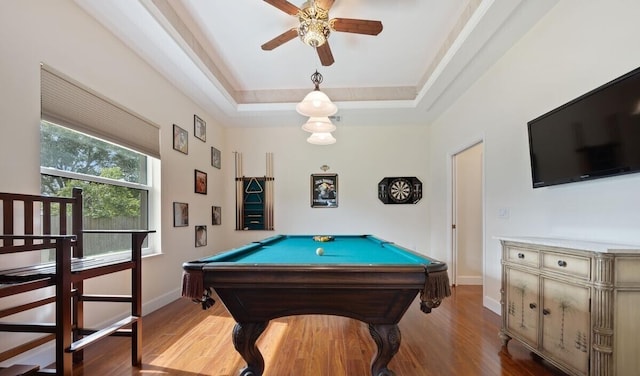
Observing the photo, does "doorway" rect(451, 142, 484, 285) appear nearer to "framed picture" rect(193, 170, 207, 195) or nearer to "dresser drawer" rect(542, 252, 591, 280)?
"dresser drawer" rect(542, 252, 591, 280)

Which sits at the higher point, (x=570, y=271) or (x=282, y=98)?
(x=282, y=98)

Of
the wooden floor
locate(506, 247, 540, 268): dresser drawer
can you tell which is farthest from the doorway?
locate(506, 247, 540, 268): dresser drawer

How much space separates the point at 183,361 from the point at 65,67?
7.71ft

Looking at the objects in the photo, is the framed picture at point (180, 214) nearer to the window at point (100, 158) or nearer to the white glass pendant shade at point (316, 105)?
the window at point (100, 158)

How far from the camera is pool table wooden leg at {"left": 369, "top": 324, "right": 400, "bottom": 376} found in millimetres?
1649

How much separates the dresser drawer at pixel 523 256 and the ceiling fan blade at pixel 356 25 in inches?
79.7

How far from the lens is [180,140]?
3.77m

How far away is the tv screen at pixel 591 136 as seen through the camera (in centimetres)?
167

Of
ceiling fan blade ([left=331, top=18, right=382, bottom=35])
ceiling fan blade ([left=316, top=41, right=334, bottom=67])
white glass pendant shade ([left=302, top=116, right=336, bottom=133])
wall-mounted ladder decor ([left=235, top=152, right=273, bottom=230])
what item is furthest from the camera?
wall-mounted ladder decor ([left=235, top=152, right=273, bottom=230])

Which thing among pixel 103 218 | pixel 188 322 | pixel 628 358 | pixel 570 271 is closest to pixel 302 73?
pixel 103 218

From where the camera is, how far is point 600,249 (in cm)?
155

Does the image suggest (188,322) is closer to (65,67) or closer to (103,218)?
(103,218)

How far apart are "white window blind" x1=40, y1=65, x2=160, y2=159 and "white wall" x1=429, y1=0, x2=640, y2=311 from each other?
148 inches

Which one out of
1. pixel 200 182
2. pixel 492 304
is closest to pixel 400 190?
pixel 492 304
